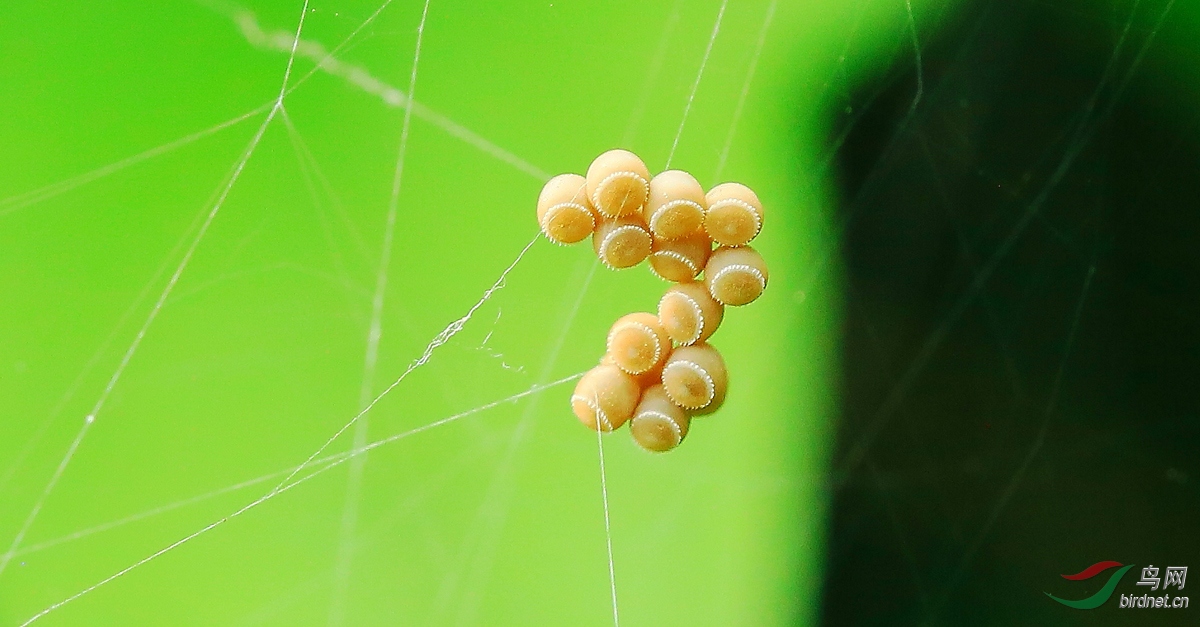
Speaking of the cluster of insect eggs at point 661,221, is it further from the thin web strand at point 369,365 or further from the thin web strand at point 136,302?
the thin web strand at point 136,302

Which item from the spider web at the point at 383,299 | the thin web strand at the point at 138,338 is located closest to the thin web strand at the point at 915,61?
the spider web at the point at 383,299

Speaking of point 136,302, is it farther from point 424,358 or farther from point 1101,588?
point 1101,588

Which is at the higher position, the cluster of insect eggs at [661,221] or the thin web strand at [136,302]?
the cluster of insect eggs at [661,221]

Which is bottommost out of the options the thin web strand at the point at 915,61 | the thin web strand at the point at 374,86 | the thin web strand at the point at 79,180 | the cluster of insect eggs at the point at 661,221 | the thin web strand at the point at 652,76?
the thin web strand at the point at 79,180

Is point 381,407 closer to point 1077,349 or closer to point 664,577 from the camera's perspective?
point 664,577

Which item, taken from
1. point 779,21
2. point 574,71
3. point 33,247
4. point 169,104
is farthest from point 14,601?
point 779,21

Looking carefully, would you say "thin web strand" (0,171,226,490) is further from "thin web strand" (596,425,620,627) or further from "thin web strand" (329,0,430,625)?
"thin web strand" (596,425,620,627)

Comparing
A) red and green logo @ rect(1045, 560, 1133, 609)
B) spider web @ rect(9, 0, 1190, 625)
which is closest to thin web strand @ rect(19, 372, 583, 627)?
spider web @ rect(9, 0, 1190, 625)
